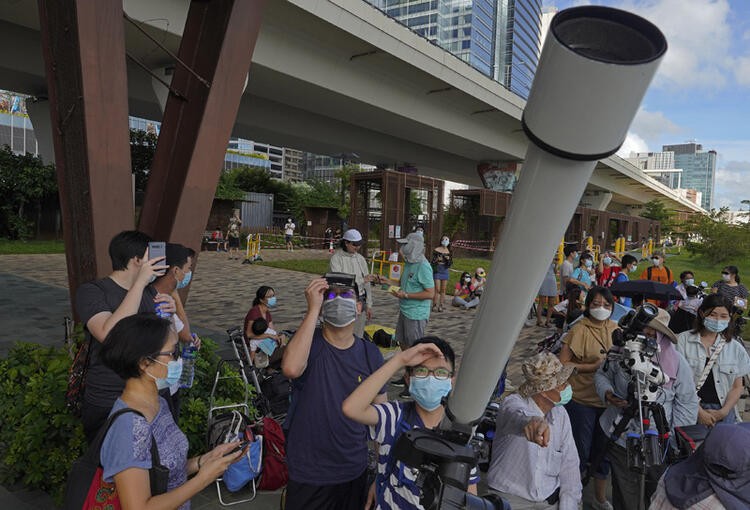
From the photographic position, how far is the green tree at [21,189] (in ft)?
75.2

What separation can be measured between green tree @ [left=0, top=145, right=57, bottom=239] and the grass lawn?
771mm

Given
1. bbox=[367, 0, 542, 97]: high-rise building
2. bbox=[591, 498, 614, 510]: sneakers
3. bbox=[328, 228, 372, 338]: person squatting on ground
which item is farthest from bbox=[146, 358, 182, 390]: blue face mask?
bbox=[367, 0, 542, 97]: high-rise building

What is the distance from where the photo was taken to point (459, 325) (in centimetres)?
1100

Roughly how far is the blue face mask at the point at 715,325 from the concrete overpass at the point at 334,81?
850 centimetres

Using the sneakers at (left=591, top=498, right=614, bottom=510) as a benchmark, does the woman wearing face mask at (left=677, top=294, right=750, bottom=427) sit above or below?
above

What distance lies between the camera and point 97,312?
2.82 m

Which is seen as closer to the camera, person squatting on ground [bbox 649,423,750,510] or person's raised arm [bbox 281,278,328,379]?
person squatting on ground [bbox 649,423,750,510]

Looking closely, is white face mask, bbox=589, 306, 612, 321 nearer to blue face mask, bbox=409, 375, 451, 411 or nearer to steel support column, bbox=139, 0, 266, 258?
blue face mask, bbox=409, 375, 451, 411

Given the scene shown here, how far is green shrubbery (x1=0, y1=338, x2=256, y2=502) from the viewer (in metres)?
3.48

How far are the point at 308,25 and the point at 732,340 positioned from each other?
1183cm

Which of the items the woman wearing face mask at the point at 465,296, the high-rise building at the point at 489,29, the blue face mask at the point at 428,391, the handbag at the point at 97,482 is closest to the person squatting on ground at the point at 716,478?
the blue face mask at the point at 428,391

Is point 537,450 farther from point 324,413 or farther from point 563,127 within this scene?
point 563,127

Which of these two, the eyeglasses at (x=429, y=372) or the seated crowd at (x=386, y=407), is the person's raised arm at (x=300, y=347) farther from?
the eyeglasses at (x=429, y=372)

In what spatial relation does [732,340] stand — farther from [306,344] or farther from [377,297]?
[377,297]
